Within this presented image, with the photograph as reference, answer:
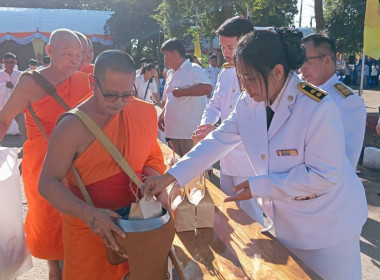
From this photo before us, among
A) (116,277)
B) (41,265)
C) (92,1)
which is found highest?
(92,1)

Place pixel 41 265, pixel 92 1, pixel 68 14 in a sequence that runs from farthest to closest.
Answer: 1. pixel 92 1
2. pixel 68 14
3. pixel 41 265

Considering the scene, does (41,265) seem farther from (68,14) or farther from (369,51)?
(68,14)

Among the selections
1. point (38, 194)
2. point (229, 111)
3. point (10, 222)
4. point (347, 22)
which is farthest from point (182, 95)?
point (347, 22)

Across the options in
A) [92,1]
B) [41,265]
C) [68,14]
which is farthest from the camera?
[92,1]

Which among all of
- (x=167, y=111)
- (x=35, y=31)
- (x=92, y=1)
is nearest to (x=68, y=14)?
→ (x=35, y=31)

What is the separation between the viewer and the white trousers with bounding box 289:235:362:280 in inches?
73.0

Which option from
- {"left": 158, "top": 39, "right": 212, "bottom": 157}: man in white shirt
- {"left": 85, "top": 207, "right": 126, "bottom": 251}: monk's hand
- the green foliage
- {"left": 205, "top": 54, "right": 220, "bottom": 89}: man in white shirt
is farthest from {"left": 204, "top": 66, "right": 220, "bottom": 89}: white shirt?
the green foliage

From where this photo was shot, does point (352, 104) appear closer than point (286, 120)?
No

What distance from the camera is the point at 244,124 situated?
2041 millimetres

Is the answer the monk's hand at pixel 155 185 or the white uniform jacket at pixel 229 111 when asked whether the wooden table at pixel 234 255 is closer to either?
the monk's hand at pixel 155 185

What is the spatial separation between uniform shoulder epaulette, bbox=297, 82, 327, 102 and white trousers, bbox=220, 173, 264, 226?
1285 mm

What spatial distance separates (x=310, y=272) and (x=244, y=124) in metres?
0.77

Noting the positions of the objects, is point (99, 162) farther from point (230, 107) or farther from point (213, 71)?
point (213, 71)

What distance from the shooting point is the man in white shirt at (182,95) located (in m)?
4.90
